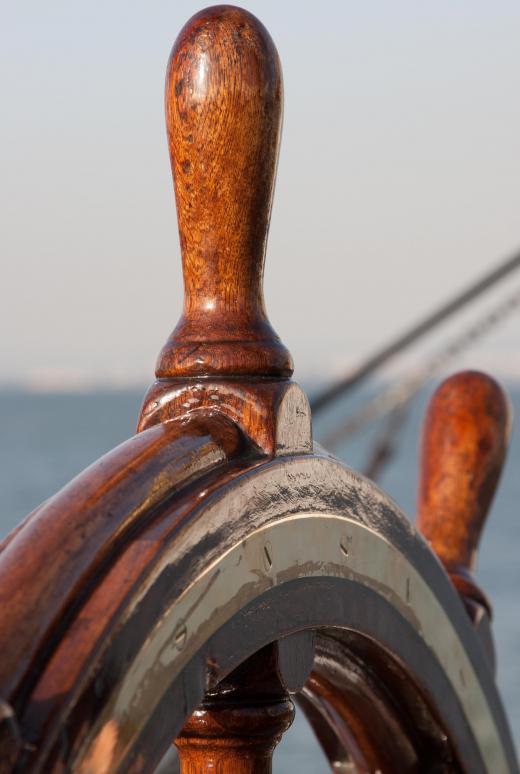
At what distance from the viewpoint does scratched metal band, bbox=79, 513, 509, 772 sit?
51cm

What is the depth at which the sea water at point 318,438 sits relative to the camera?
9836 mm

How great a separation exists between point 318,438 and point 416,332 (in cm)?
373

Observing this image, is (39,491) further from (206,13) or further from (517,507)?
(206,13)

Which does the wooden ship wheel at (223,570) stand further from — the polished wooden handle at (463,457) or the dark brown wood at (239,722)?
the polished wooden handle at (463,457)

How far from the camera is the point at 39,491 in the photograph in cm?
2588

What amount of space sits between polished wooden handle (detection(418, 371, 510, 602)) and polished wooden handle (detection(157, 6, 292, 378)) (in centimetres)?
35

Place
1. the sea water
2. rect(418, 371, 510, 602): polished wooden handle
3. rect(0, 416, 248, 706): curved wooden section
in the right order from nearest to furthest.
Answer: rect(0, 416, 248, 706): curved wooden section < rect(418, 371, 510, 602): polished wooden handle < the sea water

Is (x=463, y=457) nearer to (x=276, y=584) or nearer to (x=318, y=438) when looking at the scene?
(x=276, y=584)

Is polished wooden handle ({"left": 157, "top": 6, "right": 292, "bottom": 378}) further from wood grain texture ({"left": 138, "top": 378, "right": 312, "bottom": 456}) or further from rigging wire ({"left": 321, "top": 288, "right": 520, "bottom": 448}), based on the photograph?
rigging wire ({"left": 321, "top": 288, "right": 520, "bottom": 448})

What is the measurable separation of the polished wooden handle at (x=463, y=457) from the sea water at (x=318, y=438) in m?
0.16

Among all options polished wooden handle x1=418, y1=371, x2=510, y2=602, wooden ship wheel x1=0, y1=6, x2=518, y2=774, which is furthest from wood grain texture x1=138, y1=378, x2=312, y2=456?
polished wooden handle x1=418, y1=371, x2=510, y2=602

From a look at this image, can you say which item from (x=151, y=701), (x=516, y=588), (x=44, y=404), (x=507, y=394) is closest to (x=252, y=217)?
(x=151, y=701)

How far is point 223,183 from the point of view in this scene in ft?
2.04

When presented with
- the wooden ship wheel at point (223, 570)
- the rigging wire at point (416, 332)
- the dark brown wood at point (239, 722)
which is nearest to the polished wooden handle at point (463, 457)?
the wooden ship wheel at point (223, 570)
